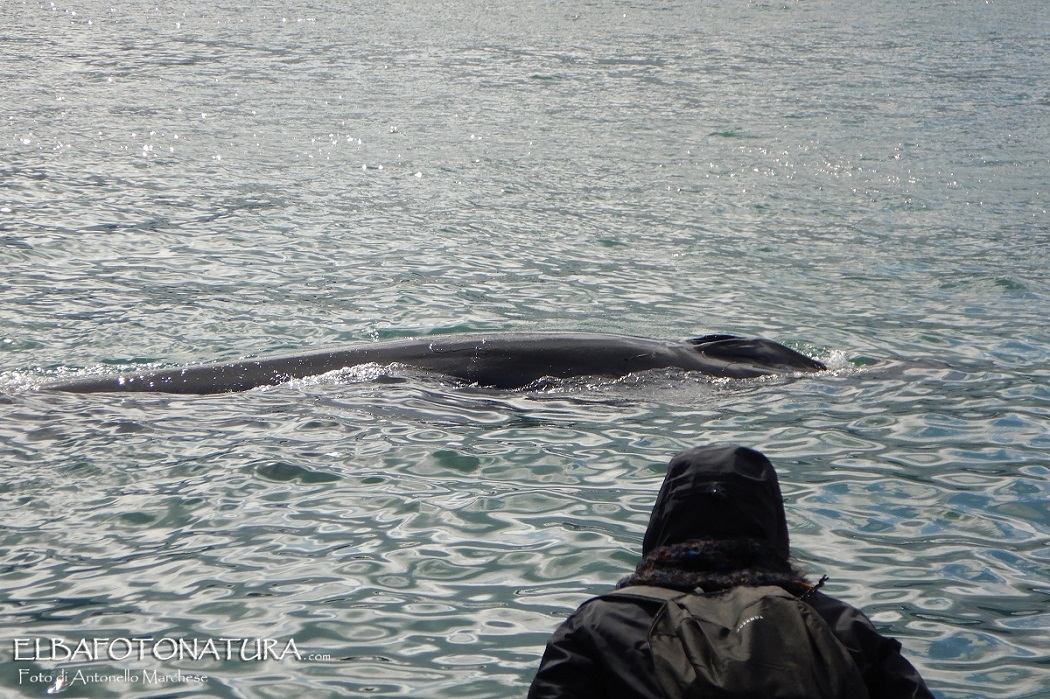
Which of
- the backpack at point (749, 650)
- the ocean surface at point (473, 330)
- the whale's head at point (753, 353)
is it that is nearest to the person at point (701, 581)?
the backpack at point (749, 650)

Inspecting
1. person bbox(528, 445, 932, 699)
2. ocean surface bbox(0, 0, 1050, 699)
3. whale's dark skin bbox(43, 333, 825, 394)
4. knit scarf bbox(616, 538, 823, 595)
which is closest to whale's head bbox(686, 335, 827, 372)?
whale's dark skin bbox(43, 333, 825, 394)

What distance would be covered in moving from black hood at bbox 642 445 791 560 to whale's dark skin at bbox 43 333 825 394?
4.82 meters

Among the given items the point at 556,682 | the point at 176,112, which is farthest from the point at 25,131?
the point at 556,682

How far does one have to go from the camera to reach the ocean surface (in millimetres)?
5699

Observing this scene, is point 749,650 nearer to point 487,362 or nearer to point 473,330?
point 487,362

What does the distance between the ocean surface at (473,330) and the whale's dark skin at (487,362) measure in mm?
168

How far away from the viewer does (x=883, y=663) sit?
3.65m

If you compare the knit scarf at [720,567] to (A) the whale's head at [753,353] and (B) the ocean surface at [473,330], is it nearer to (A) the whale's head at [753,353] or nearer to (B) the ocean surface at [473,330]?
(B) the ocean surface at [473,330]

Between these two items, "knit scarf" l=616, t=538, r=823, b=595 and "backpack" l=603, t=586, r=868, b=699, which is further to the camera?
"knit scarf" l=616, t=538, r=823, b=595

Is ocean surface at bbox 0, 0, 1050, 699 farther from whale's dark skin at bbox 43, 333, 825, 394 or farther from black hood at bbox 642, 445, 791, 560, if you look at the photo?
black hood at bbox 642, 445, 791, 560

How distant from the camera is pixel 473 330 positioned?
37.2 ft

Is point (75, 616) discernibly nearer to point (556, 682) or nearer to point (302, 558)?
point (302, 558)

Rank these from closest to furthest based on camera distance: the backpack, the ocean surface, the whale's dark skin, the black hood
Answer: the backpack, the black hood, the ocean surface, the whale's dark skin

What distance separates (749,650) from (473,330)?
8139mm
